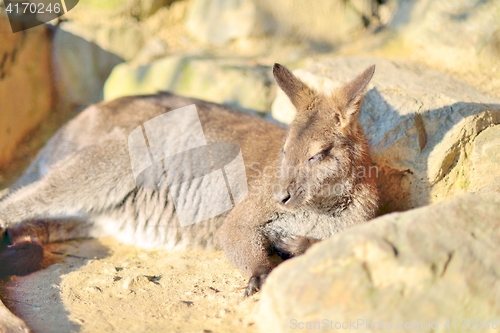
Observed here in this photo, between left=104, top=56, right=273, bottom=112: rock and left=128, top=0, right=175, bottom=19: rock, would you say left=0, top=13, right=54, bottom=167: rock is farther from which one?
left=128, top=0, right=175, bottom=19: rock

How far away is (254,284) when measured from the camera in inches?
141

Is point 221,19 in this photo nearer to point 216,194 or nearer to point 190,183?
point 190,183

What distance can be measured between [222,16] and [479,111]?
3821 millimetres

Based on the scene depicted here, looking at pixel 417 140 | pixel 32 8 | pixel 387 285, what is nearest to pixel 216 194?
pixel 417 140

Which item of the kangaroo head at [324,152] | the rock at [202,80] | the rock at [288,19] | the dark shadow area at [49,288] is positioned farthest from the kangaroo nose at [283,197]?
the rock at [288,19]

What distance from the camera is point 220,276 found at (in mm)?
4086

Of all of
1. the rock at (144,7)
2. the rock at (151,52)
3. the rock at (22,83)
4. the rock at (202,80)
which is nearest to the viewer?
the rock at (22,83)

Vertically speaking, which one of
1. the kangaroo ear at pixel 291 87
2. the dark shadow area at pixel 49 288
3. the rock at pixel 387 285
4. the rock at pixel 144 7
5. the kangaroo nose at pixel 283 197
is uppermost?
the rock at pixel 144 7

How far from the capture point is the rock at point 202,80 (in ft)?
20.2

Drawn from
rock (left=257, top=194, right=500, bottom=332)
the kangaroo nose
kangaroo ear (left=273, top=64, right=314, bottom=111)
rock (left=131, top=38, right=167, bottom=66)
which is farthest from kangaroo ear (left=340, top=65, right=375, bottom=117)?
rock (left=131, top=38, right=167, bottom=66)

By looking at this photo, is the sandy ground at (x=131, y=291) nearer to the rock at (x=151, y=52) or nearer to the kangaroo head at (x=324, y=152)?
the kangaroo head at (x=324, y=152)

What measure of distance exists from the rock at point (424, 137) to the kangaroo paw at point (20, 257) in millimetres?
3124

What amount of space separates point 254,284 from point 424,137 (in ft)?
6.98

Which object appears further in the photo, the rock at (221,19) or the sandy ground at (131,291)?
the rock at (221,19)
